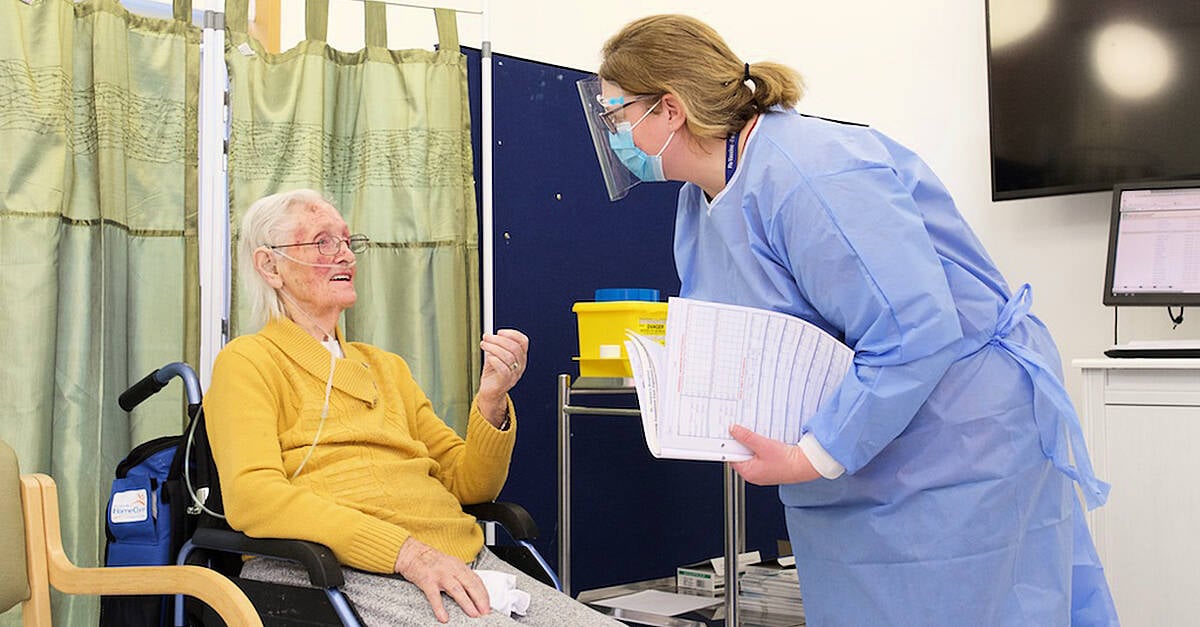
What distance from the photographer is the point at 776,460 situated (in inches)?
53.9

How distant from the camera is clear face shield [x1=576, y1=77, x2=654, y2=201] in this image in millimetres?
1594

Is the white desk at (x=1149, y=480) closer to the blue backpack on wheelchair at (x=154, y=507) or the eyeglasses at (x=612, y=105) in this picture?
the eyeglasses at (x=612, y=105)

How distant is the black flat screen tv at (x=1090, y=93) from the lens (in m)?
2.99

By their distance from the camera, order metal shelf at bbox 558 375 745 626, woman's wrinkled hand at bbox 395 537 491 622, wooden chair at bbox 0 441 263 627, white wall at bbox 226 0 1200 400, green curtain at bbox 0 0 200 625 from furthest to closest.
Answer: white wall at bbox 226 0 1200 400
metal shelf at bbox 558 375 745 626
green curtain at bbox 0 0 200 625
woman's wrinkled hand at bbox 395 537 491 622
wooden chair at bbox 0 441 263 627

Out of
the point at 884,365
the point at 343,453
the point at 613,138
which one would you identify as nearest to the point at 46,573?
the point at 343,453

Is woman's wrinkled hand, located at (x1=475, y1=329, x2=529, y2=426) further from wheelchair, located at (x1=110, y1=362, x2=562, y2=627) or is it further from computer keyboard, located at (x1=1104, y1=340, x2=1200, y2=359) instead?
computer keyboard, located at (x1=1104, y1=340, x2=1200, y2=359)

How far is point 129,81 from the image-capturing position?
7.63 ft

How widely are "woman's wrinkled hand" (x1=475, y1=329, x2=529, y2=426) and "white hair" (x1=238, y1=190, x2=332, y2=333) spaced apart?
41 cm

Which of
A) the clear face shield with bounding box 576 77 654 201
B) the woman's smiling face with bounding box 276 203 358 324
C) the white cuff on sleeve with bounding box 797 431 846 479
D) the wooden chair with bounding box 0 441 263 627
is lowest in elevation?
the wooden chair with bounding box 0 441 263 627

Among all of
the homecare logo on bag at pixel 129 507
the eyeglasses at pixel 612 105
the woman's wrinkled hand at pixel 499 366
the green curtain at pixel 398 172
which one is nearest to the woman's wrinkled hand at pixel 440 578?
the woman's wrinkled hand at pixel 499 366

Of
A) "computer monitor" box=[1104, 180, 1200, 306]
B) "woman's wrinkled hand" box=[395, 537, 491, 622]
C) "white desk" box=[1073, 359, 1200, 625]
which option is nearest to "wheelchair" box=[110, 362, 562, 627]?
"woman's wrinkled hand" box=[395, 537, 491, 622]

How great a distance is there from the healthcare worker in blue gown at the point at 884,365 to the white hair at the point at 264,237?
0.84 meters

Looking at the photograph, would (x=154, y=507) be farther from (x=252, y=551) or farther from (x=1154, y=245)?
(x=1154, y=245)

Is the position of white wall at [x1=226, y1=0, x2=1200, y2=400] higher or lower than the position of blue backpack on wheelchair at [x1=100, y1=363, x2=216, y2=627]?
higher
